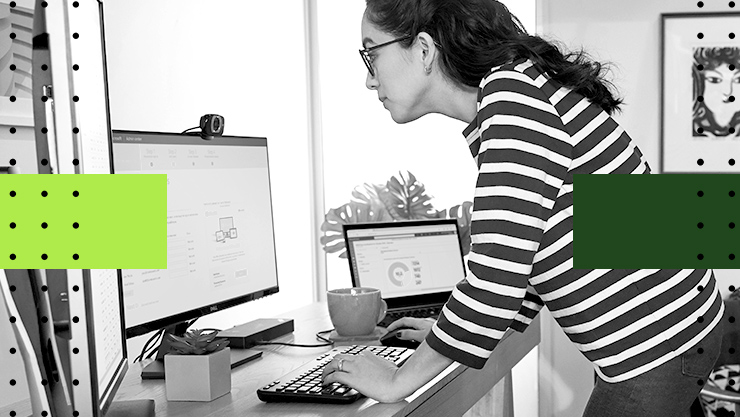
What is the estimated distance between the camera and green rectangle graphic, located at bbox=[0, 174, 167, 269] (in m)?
0.41

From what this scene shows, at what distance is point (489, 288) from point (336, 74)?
2.67 m

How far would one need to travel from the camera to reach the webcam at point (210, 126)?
1.39m

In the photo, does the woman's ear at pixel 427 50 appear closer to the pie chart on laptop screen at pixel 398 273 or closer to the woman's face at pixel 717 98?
the pie chart on laptop screen at pixel 398 273

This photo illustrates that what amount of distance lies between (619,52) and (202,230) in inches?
91.6

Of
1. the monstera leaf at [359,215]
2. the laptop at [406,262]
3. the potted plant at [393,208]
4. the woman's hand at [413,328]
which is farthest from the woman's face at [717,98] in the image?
the woman's hand at [413,328]

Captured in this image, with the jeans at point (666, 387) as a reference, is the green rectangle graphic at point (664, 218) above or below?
above

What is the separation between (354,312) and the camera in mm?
1510

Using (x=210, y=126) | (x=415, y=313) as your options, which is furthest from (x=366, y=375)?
(x=415, y=313)

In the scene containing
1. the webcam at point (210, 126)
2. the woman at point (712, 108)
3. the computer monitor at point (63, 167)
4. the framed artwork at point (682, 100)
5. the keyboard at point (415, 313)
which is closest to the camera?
the computer monitor at point (63, 167)

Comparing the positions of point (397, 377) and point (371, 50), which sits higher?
point (371, 50)

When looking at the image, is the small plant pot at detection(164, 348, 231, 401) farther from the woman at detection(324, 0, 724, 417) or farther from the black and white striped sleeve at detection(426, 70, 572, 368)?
the black and white striped sleeve at detection(426, 70, 572, 368)

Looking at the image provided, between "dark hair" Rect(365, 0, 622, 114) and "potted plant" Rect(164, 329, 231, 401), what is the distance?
1.81 ft

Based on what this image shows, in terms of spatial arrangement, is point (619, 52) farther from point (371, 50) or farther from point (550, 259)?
point (550, 259)

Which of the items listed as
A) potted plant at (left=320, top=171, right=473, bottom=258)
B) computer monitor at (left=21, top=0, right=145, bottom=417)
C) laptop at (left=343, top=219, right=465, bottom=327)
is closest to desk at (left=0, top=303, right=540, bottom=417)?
laptop at (left=343, top=219, right=465, bottom=327)
